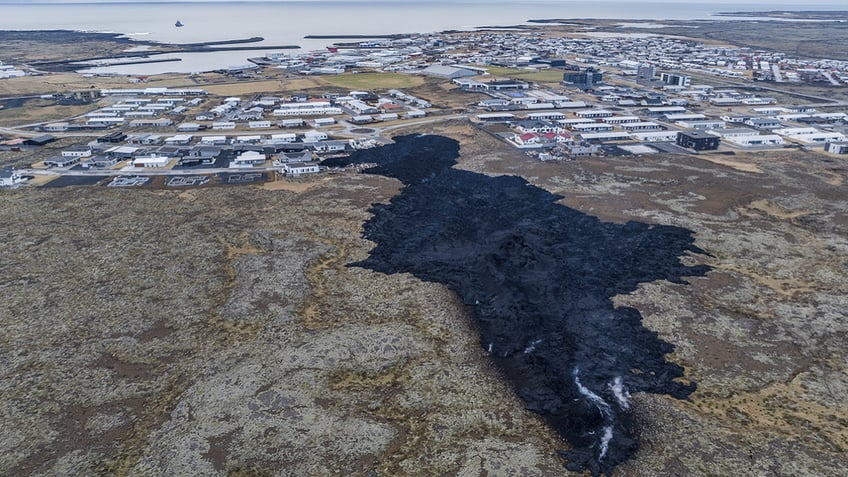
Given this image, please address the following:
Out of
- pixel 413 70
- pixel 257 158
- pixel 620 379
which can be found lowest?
pixel 620 379

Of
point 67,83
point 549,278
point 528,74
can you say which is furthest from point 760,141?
point 67,83

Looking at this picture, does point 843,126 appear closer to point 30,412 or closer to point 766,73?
point 766,73

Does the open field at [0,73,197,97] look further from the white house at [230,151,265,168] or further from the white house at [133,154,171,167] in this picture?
the white house at [230,151,265,168]

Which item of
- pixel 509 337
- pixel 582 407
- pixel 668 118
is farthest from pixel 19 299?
pixel 668 118

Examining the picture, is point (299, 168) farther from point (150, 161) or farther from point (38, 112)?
point (38, 112)

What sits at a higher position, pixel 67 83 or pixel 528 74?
pixel 67 83

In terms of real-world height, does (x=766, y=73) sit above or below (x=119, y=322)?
above
